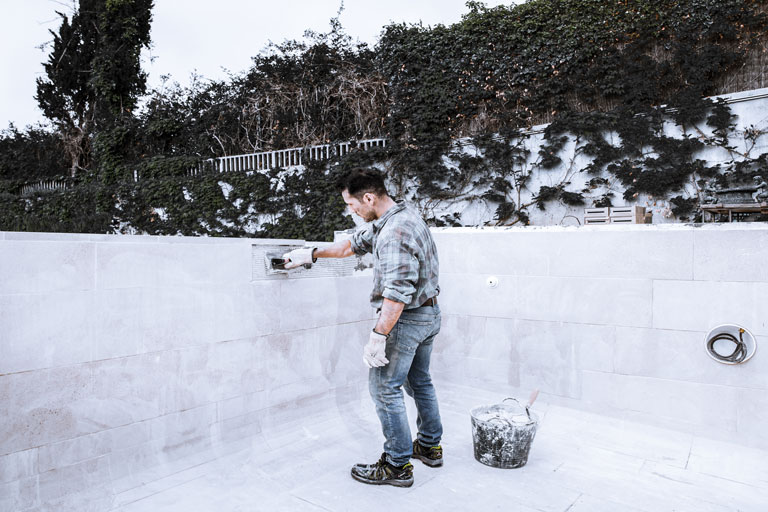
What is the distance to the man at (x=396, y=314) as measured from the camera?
2.08 meters

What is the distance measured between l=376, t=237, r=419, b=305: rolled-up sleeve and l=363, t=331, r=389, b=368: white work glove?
0.19 metres

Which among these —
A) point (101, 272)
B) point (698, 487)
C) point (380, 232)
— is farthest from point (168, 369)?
point (698, 487)

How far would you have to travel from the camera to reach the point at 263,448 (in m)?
2.65

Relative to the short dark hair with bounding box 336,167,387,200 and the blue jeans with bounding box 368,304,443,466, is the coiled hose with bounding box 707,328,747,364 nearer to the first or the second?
the blue jeans with bounding box 368,304,443,466

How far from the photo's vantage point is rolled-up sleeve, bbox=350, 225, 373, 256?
8.31ft

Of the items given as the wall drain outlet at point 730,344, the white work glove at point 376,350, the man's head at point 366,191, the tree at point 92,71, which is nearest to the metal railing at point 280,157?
the tree at point 92,71

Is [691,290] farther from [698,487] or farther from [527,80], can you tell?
[527,80]

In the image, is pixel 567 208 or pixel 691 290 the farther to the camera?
pixel 567 208

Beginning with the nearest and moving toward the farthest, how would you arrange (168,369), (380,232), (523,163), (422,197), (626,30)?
1. (380,232)
2. (168,369)
3. (626,30)
4. (523,163)
5. (422,197)

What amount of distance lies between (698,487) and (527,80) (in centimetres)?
610

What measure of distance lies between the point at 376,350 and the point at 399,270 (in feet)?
1.21

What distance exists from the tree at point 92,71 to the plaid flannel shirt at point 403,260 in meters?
13.0

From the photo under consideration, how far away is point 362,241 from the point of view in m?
2.57

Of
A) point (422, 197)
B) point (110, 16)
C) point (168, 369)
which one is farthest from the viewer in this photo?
point (110, 16)
